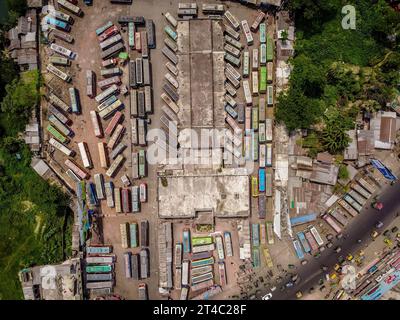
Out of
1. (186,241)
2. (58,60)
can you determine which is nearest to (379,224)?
(186,241)

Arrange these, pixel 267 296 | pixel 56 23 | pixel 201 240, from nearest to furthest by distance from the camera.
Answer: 1. pixel 56 23
2. pixel 201 240
3. pixel 267 296

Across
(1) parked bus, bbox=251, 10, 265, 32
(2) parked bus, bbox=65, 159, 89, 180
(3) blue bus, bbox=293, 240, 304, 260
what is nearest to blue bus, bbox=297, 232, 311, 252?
(3) blue bus, bbox=293, 240, 304, 260

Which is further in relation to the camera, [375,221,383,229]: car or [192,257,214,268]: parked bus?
[375,221,383,229]: car

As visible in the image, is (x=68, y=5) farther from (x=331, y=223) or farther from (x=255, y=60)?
(x=331, y=223)

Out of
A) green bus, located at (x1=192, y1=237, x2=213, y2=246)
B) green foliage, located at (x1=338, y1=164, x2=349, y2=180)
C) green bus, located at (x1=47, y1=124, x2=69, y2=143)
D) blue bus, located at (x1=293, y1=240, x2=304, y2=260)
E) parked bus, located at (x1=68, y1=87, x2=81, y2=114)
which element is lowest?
blue bus, located at (x1=293, y1=240, x2=304, y2=260)

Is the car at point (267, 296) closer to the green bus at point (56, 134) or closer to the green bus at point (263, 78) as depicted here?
the green bus at point (263, 78)

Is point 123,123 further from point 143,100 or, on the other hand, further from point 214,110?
point 214,110

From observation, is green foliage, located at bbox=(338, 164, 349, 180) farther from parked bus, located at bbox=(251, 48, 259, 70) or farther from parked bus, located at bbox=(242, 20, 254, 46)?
parked bus, located at bbox=(242, 20, 254, 46)
